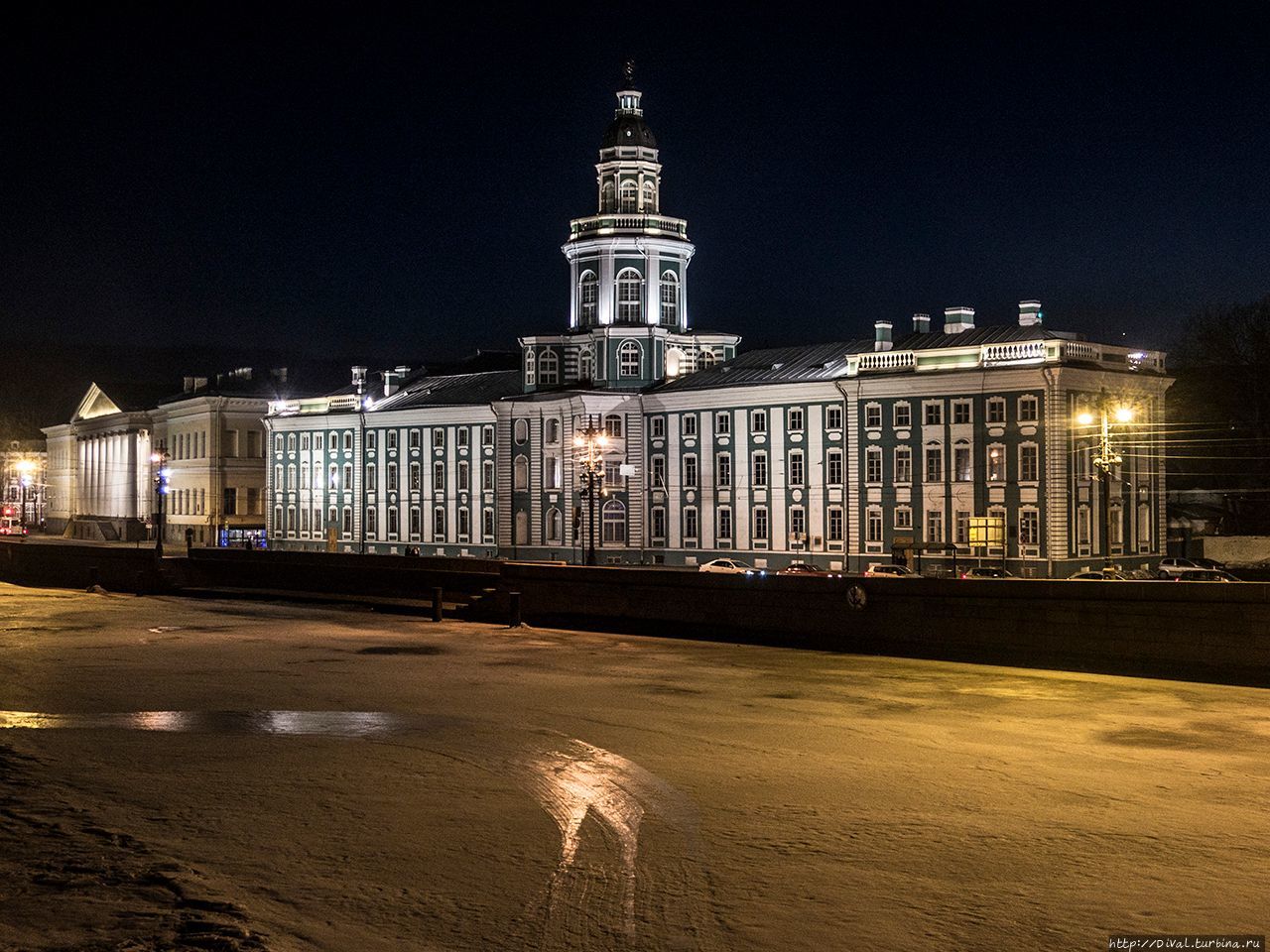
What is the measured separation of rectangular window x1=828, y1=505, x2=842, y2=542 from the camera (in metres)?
69.2

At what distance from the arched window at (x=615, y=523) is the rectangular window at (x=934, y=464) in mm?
19865

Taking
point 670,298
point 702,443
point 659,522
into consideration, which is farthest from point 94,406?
point 702,443

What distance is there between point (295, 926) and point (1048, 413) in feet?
173

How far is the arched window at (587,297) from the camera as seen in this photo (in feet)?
280

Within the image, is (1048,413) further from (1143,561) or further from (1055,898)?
(1055,898)

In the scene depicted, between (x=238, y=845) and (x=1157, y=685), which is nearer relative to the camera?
(x=238, y=845)

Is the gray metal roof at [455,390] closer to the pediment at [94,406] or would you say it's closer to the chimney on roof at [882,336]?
the chimney on roof at [882,336]

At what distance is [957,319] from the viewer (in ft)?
229

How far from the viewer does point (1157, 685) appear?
96.9ft

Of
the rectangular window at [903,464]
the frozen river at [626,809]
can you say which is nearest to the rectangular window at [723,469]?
the rectangular window at [903,464]

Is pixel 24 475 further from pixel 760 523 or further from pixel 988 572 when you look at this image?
pixel 988 572

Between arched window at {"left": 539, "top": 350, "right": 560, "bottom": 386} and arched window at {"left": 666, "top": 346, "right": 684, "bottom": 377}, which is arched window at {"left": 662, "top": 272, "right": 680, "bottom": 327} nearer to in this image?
arched window at {"left": 666, "top": 346, "right": 684, "bottom": 377}

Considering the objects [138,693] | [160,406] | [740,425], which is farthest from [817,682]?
[160,406]

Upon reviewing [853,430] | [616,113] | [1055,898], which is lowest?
[1055,898]
